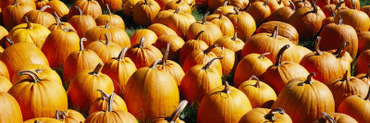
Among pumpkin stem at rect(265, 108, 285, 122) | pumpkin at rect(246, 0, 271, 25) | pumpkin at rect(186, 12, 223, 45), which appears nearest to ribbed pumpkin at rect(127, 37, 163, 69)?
pumpkin at rect(186, 12, 223, 45)

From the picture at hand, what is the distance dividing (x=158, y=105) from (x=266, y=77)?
143 cm

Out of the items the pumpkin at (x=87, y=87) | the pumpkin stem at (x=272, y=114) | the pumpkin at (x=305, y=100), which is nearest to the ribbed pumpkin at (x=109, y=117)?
the pumpkin at (x=87, y=87)

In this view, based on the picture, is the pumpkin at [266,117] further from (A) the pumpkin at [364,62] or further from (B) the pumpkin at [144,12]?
(B) the pumpkin at [144,12]

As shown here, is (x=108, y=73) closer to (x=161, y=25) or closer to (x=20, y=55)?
(x=20, y=55)

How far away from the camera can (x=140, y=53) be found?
4.89 m

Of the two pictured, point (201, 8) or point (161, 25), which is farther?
point (201, 8)

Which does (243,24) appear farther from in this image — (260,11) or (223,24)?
(260,11)

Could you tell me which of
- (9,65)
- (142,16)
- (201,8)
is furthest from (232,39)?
(201,8)

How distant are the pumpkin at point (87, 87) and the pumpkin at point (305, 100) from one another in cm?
177

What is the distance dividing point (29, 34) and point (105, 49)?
118 cm

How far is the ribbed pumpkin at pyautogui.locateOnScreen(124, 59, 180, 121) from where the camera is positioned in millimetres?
3721

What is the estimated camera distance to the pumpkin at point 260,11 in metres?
Answer: 7.87

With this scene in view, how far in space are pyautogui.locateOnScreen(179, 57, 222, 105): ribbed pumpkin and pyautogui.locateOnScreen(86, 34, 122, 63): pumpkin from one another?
1.15 metres

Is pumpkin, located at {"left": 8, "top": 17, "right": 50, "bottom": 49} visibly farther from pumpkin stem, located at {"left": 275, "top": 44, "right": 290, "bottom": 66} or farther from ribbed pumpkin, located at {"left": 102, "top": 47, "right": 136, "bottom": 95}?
pumpkin stem, located at {"left": 275, "top": 44, "right": 290, "bottom": 66}
